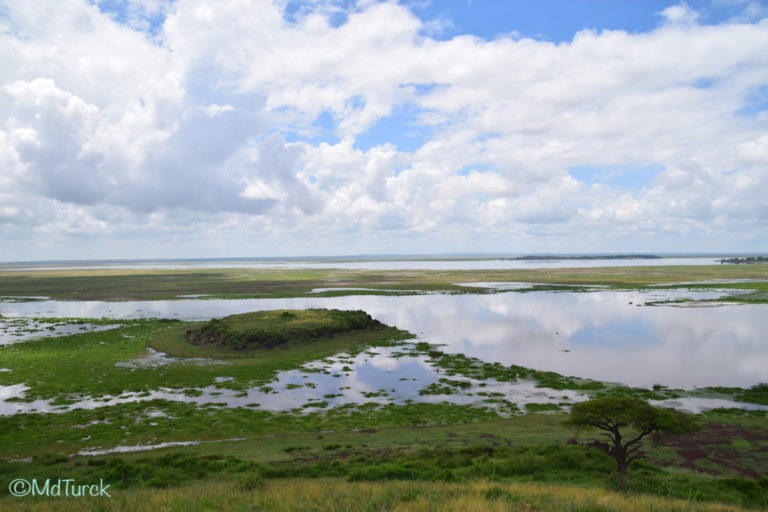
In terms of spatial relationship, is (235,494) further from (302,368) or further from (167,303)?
(167,303)

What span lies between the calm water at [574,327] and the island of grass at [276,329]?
9.25m

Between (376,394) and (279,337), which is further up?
(279,337)

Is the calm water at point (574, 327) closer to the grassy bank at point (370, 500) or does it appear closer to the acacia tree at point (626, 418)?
the acacia tree at point (626, 418)

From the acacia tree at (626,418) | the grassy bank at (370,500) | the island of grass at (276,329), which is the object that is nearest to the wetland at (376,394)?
the island of grass at (276,329)

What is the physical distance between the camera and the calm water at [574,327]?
3612cm

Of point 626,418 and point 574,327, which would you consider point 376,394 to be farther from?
point 574,327

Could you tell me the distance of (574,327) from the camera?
5506 cm

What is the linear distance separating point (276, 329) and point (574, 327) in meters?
39.2

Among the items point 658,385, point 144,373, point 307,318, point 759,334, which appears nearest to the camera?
point 658,385

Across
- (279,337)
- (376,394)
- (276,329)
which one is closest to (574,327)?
(376,394)

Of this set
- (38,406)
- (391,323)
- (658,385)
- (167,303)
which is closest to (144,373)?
(38,406)

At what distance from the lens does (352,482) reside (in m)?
15.7

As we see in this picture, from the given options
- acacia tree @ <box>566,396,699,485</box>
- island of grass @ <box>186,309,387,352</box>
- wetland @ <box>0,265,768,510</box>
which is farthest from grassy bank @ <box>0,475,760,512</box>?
island of grass @ <box>186,309,387,352</box>

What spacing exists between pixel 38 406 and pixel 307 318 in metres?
28.8
